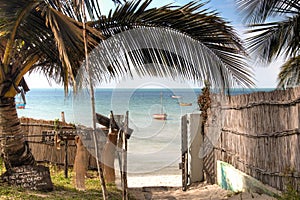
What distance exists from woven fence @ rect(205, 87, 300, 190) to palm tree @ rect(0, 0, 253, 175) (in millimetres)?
588

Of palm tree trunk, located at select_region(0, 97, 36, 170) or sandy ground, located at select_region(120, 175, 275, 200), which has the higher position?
palm tree trunk, located at select_region(0, 97, 36, 170)

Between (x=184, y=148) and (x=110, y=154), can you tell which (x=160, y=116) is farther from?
(x=110, y=154)

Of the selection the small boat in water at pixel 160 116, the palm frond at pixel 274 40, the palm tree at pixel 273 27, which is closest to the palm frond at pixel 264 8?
the palm tree at pixel 273 27

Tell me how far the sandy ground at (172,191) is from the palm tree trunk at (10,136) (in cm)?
183

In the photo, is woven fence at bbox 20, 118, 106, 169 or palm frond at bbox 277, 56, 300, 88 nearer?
palm frond at bbox 277, 56, 300, 88

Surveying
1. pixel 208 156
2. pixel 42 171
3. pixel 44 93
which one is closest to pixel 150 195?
pixel 208 156

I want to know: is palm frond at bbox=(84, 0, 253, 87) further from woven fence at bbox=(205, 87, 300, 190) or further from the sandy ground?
the sandy ground

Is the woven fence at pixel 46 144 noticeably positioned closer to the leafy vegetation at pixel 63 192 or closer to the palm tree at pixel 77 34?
the leafy vegetation at pixel 63 192

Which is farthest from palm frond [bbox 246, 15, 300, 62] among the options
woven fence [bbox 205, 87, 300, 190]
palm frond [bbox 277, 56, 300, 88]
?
palm frond [bbox 277, 56, 300, 88]

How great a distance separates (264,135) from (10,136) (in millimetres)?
3140

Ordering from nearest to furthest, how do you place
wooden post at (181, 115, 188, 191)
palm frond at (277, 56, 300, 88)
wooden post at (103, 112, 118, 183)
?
1. wooden post at (103, 112, 118, 183)
2. wooden post at (181, 115, 188, 191)
3. palm frond at (277, 56, 300, 88)

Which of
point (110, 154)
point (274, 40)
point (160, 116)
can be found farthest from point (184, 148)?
point (160, 116)

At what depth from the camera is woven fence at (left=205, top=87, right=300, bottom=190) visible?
3.10m

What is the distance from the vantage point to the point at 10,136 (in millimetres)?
3947
